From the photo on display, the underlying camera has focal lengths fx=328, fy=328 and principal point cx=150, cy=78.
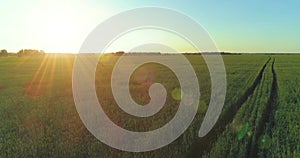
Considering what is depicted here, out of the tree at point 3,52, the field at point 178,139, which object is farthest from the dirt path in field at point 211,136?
the tree at point 3,52

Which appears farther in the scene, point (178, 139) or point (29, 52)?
point (29, 52)

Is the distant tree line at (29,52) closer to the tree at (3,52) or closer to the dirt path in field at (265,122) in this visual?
the tree at (3,52)

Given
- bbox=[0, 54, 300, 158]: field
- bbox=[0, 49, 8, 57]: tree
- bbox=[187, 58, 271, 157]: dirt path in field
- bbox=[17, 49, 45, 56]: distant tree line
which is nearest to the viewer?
bbox=[0, 54, 300, 158]: field

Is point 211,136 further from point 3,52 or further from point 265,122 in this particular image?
point 3,52

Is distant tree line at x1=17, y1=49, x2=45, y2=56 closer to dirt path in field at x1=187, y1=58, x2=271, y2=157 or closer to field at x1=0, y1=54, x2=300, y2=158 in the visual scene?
field at x1=0, y1=54, x2=300, y2=158

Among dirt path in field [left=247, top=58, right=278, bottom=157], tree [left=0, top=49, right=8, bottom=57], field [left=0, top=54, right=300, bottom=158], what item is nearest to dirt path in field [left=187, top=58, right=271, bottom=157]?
field [left=0, top=54, right=300, bottom=158]

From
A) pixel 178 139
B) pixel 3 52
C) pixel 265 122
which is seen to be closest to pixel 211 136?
pixel 178 139

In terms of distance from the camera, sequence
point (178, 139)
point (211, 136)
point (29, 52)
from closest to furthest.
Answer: point (178, 139), point (211, 136), point (29, 52)

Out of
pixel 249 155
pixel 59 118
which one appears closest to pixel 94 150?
pixel 249 155

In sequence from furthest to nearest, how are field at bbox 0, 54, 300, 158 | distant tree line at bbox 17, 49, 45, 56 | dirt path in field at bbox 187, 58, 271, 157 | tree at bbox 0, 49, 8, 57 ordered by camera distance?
1. distant tree line at bbox 17, 49, 45, 56
2. tree at bbox 0, 49, 8, 57
3. dirt path in field at bbox 187, 58, 271, 157
4. field at bbox 0, 54, 300, 158

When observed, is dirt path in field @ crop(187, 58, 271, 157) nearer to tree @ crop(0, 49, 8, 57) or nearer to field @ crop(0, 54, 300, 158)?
field @ crop(0, 54, 300, 158)

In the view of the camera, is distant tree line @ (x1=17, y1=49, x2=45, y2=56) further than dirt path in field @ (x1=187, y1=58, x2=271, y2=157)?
Yes

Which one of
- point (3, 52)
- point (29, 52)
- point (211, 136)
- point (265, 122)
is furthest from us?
point (29, 52)

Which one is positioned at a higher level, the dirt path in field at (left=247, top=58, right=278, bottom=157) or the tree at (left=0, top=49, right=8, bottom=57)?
the tree at (left=0, top=49, right=8, bottom=57)
